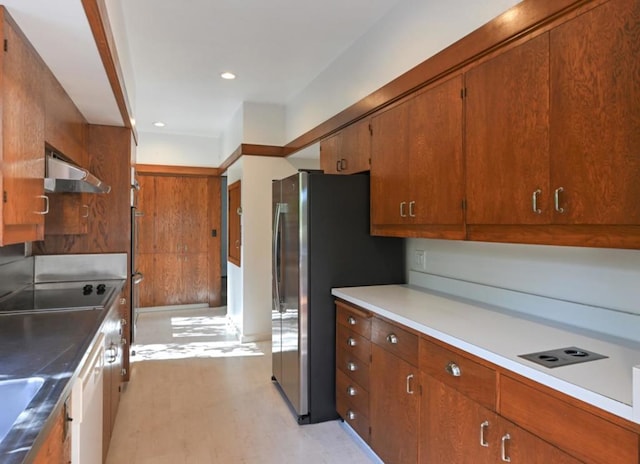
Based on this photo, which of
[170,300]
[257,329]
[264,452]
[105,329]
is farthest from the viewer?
[170,300]

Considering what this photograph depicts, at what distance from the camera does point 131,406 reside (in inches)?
122

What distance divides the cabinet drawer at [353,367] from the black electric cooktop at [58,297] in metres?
1.53

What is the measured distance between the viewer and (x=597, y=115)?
4.47 ft

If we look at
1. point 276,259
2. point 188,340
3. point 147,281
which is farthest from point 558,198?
point 147,281

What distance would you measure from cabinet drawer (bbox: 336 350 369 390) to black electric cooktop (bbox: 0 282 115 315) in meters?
1.53

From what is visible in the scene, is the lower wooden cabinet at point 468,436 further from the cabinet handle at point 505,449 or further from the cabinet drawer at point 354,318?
the cabinet drawer at point 354,318

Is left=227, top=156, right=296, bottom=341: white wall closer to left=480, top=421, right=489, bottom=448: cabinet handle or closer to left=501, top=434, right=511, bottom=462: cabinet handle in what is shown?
left=480, top=421, right=489, bottom=448: cabinet handle

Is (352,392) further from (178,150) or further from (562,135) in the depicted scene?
(178,150)

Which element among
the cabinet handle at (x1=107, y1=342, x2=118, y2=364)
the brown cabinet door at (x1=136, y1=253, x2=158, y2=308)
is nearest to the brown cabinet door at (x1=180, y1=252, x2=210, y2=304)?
the brown cabinet door at (x1=136, y1=253, x2=158, y2=308)

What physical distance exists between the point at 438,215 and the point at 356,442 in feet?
5.09

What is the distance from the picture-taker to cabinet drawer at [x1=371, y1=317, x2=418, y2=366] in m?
1.95

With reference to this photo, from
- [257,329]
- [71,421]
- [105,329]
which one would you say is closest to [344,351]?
[105,329]

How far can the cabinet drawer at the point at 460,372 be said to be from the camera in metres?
1.48

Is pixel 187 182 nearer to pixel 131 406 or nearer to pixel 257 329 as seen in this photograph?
pixel 257 329
